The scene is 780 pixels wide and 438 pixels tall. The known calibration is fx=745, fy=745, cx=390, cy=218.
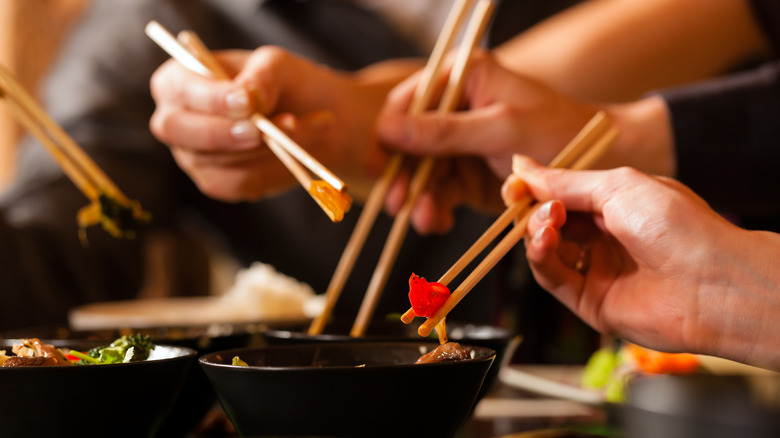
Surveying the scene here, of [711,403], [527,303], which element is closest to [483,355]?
[711,403]

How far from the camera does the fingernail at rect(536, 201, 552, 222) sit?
77 cm

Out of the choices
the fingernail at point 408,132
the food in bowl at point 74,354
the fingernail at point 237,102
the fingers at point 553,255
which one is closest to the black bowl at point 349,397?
the food in bowl at point 74,354

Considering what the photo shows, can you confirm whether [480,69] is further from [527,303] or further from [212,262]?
[212,262]

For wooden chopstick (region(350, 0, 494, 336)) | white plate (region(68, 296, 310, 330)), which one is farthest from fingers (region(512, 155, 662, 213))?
white plate (region(68, 296, 310, 330))

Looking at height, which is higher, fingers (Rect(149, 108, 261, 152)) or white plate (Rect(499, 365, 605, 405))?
fingers (Rect(149, 108, 261, 152))

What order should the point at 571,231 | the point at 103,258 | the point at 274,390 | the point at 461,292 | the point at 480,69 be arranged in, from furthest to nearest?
the point at 103,258 < the point at 480,69 < the point at 571,231 < the point at 461,292 < the point at 274,390

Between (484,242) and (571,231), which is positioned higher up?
(484,242)

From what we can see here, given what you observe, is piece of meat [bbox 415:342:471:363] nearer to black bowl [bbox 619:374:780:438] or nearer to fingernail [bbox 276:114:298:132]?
black bowl [bbox 619:374:780:438]

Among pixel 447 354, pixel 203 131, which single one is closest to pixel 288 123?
pixel 203 131

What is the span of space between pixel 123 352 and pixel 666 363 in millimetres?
1001

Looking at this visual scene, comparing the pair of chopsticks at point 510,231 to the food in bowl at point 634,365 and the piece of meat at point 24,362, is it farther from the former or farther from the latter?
the food in bowl at point 634,365

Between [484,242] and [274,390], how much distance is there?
28 centimetres

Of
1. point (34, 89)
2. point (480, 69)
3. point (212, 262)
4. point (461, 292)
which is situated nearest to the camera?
point (461, 292)

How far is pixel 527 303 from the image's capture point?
2.28 meters
